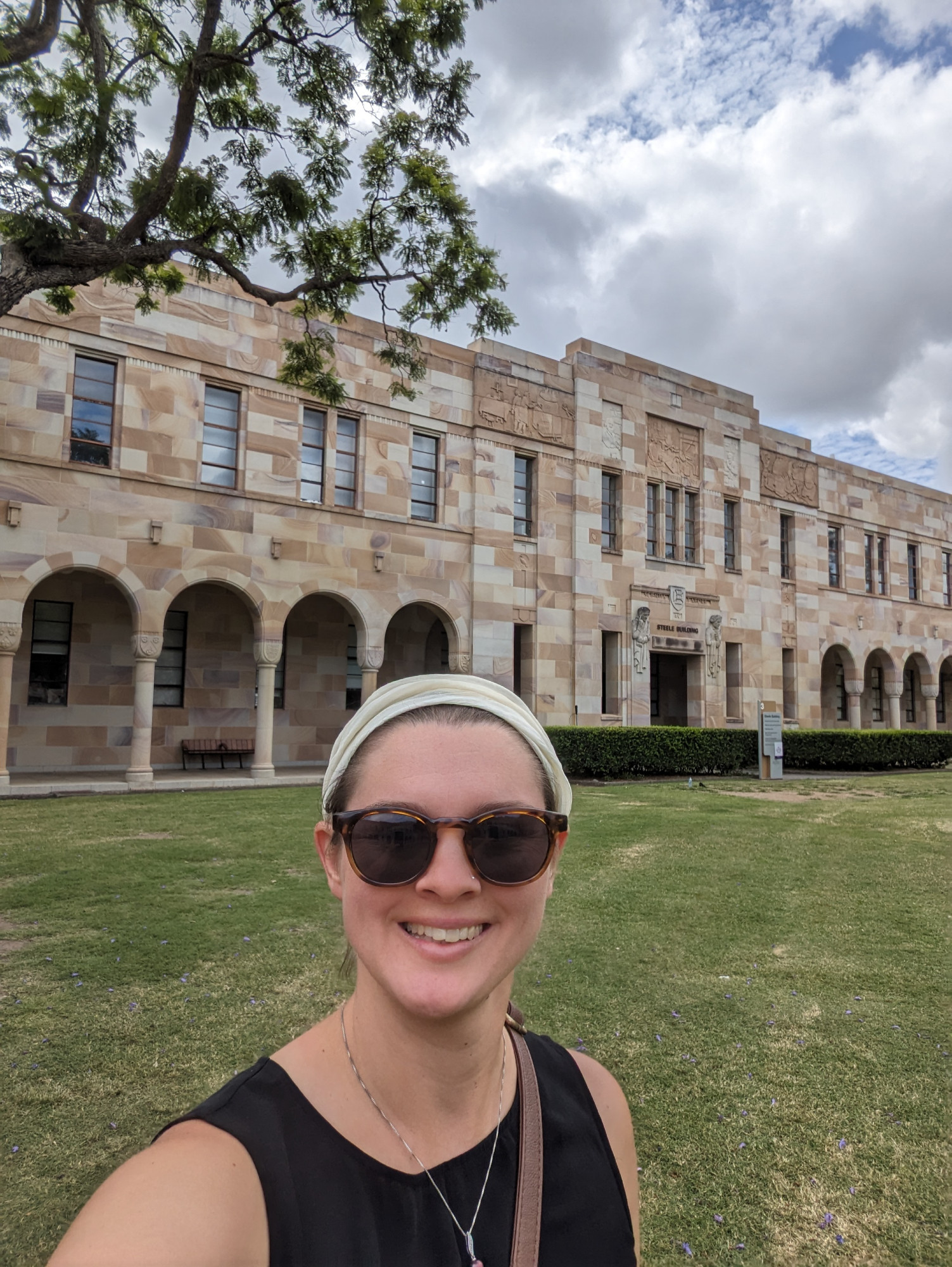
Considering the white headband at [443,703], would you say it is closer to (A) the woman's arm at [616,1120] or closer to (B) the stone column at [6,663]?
(A) the woman's arm at [616,1120]

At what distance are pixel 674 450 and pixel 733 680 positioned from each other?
757 cm

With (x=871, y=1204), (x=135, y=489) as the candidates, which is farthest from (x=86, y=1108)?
(x=135, y=489)

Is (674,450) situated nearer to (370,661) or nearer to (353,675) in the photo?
(353,675)

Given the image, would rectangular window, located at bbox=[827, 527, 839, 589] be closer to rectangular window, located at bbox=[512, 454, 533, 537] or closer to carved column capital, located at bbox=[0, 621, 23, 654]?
rectangular window, located at bbox=[512, 454, 533, 537]

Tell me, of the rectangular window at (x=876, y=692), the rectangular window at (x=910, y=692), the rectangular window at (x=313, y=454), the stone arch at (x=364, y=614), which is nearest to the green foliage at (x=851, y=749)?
the rectangular window at (x=876, y=692)

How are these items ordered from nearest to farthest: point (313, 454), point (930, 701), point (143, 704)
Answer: point (143, 704) < point (313, 454) < point (930, 701)

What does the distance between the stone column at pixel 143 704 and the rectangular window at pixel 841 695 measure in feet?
84.5

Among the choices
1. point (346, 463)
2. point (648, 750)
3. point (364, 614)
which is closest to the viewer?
point (364, 614)

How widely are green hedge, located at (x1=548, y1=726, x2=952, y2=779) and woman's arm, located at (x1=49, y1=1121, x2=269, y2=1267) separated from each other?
597 inches

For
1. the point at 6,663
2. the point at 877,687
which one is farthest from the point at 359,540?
the point at 877,687

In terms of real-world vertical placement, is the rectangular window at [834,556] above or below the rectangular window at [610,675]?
above

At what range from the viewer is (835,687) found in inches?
1199

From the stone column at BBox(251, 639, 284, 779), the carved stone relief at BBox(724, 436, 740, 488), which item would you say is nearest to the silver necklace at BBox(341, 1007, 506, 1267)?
the stone column at BBox(251, 639, 284, 779)

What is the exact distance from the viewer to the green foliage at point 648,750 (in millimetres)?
18250
